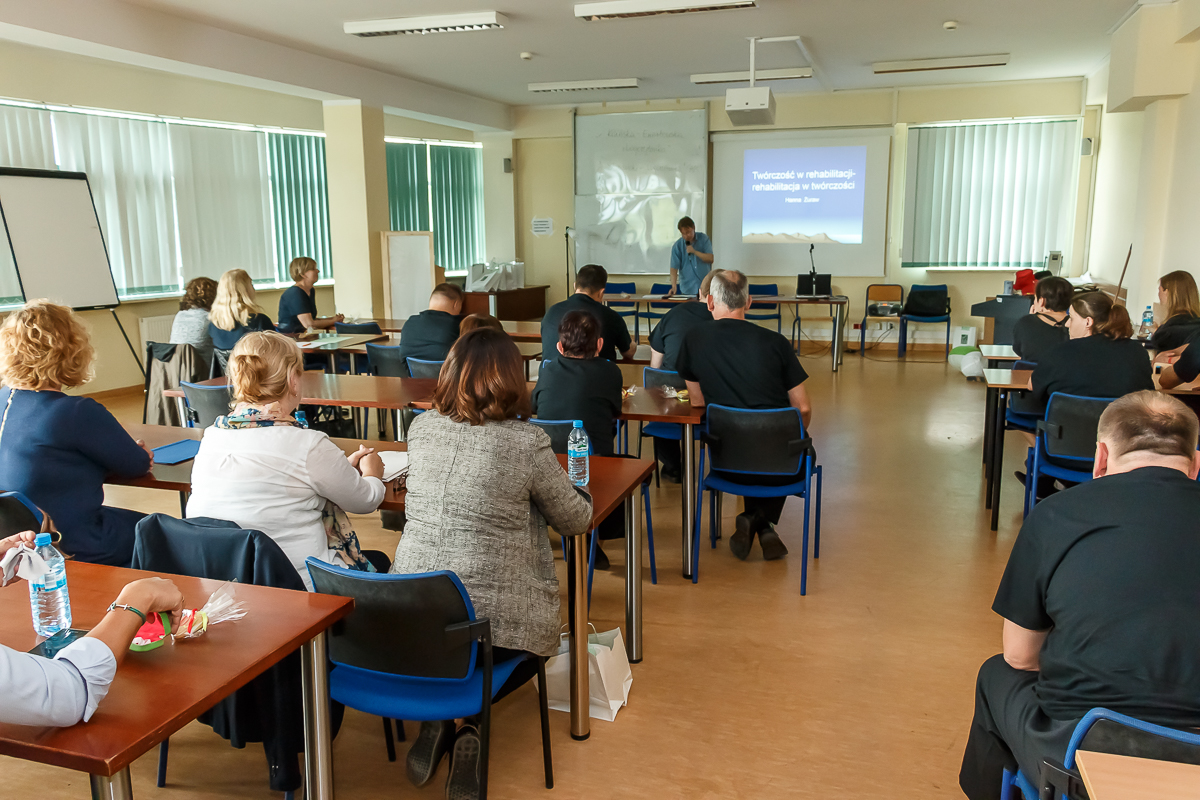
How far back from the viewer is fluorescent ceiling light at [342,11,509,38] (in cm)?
617

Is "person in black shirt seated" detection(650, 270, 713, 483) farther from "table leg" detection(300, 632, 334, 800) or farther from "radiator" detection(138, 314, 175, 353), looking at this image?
"radiator" detection(138, 314, 175, 353)

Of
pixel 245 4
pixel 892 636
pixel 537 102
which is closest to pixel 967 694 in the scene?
pixel 892 636

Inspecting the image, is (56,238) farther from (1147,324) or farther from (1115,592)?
(1147,324)

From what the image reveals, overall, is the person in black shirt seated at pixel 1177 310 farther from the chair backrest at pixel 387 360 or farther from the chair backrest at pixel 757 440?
the chair backrest at pixel 387 360

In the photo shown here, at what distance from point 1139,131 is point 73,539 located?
8.09 meters

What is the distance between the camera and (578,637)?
7.80ft

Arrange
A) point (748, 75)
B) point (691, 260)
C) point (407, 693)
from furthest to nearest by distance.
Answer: point (691, 260)
point (748, 75)
point (407, 693)

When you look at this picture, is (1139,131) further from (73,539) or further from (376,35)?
(73,539)

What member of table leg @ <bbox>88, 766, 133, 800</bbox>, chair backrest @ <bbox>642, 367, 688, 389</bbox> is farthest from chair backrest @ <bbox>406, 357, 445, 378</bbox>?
table leg @ <bbox>88, 766, 133, 800</bbox>

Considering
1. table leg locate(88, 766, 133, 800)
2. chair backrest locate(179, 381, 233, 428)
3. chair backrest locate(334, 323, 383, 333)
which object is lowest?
table leg locate(88, 766, 133, 800)

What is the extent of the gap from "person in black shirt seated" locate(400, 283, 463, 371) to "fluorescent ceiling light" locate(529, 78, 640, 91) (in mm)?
4761

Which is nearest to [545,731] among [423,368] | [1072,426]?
[1072,426]

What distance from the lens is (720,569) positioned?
3730mm

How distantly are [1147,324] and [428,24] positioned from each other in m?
5.45
